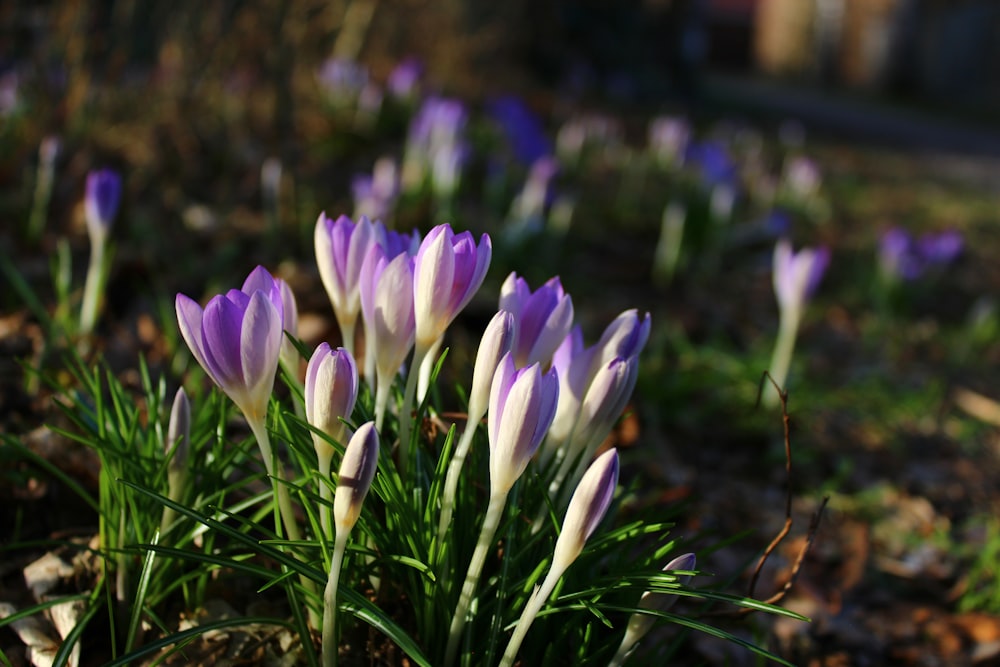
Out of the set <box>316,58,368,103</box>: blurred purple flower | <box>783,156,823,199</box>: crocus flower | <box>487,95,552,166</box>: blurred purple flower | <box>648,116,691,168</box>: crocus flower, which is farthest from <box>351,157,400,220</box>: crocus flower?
<box>783,156,823,199</box>: crocus flower

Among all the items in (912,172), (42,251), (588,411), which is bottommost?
(912,172)

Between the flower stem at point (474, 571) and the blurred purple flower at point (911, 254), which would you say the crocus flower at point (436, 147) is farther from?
the flower stem at point (474, 571)

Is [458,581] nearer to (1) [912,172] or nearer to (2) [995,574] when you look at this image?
(2) [995,574]

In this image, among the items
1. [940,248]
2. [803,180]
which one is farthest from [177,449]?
[803,180]

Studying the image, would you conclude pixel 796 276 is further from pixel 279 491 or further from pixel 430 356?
pixel 279 491

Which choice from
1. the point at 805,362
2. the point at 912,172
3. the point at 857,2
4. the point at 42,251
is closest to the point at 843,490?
the point at 805,362

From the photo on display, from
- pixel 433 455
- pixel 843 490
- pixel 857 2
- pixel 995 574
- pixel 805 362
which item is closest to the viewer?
pixel 433 455

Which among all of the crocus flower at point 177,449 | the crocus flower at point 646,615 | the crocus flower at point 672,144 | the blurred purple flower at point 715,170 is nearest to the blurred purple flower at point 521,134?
the blurred purple flower at point 715,170

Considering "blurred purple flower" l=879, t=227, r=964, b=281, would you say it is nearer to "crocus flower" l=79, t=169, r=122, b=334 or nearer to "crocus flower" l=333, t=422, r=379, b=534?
"crocus flower" l=79, t=169, r=122, b=334
